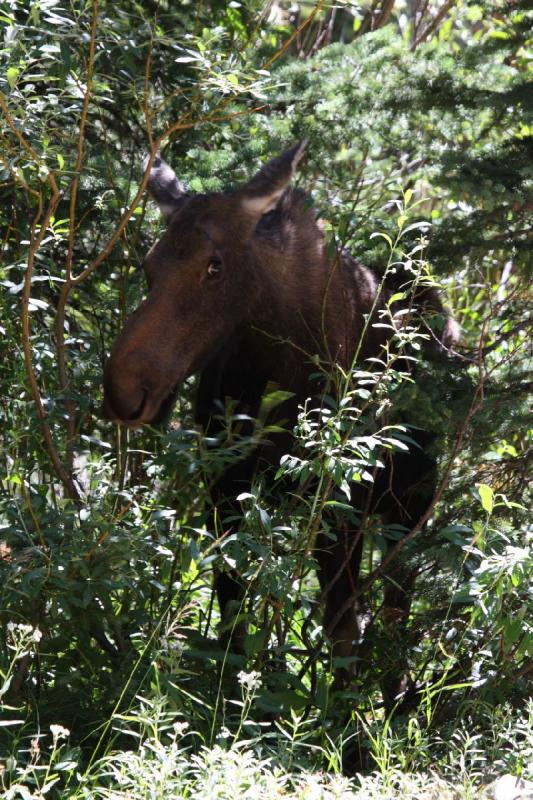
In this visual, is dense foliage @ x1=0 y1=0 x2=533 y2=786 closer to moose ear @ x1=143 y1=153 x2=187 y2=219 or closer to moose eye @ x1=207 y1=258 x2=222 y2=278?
moose ear @ x1=143 y1=153 x2=187 y2=219

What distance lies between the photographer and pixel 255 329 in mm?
5137

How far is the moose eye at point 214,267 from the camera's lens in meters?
4.90

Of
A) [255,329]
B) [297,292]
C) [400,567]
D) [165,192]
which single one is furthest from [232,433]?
[165,192]

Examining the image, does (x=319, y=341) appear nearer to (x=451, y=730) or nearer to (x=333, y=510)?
(x=333, y=510)

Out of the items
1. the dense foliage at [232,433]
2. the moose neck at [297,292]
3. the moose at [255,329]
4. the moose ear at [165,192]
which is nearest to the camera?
the dense foliage at [232,433]

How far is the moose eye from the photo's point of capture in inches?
193

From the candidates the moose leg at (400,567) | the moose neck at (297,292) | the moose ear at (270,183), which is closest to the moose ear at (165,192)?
the moose ear at (270,183)

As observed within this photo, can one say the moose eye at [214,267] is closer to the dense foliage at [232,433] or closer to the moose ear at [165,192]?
the moose ear at [165,192]

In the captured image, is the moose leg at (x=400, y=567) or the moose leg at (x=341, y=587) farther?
the moose leg at (x=341, y=587)

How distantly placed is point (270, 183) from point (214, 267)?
0.48 metres

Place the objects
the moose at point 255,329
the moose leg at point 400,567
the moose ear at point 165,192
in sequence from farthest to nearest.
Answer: the moose ear at point 165,192, the moose leg at point 400,567, the moose at point 255,329

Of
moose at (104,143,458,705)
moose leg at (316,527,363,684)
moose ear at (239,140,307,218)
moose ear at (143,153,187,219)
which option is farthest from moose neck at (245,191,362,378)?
moose leg at (316,527,363,684)

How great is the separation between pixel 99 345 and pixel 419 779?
2.97m

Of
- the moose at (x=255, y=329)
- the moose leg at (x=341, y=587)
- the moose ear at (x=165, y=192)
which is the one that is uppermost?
the moose ear at (x=165, y=192)
